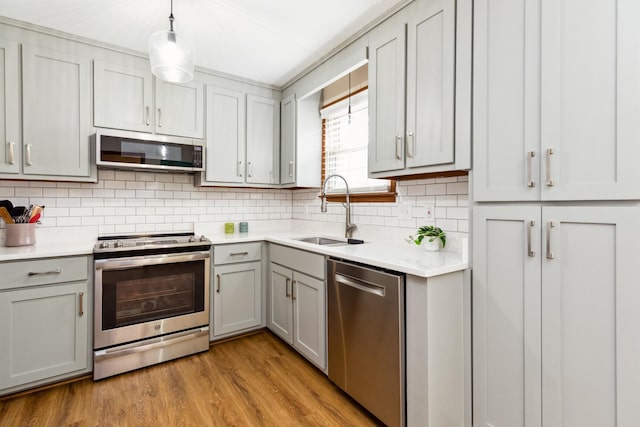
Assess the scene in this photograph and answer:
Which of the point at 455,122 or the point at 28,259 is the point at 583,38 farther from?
the point at 28,259

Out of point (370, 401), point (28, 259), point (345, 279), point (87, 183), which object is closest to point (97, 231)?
point (87, 183)

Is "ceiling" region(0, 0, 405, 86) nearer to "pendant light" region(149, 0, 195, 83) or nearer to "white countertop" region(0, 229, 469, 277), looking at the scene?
"pendant light" region(149, 0, 195, 83)

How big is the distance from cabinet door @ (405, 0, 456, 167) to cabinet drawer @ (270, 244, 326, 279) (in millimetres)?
908

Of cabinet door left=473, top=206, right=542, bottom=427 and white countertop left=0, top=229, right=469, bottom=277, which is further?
white countertop left=0, top=229, right=469, bottom=277

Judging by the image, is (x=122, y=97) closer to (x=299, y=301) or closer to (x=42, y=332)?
(x=42, y=332)

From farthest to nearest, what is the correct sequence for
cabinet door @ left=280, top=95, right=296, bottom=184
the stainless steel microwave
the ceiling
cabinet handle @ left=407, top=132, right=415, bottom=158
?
cabinet door @ left=280, top=95, right=296, bottom=184 < the stainless steel microwave < the ceiling < cabinet handle @ left=407, top=132, right=415, bottom=158

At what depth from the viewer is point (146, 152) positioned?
270 centimetres

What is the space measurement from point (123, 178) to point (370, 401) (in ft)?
8.87

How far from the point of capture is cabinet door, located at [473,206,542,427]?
1.45 m

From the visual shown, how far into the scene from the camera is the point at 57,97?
243 centimetres

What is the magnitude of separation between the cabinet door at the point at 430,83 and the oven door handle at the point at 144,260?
1.82 meters

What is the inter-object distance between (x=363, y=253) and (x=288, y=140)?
179cm

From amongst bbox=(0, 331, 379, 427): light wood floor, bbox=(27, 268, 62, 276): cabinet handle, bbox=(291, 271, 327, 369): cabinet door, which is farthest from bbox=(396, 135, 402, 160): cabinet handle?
bbox=(27, 268, 62, 276): cabinet handle

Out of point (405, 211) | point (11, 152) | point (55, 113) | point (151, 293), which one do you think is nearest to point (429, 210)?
point (405, 211)
